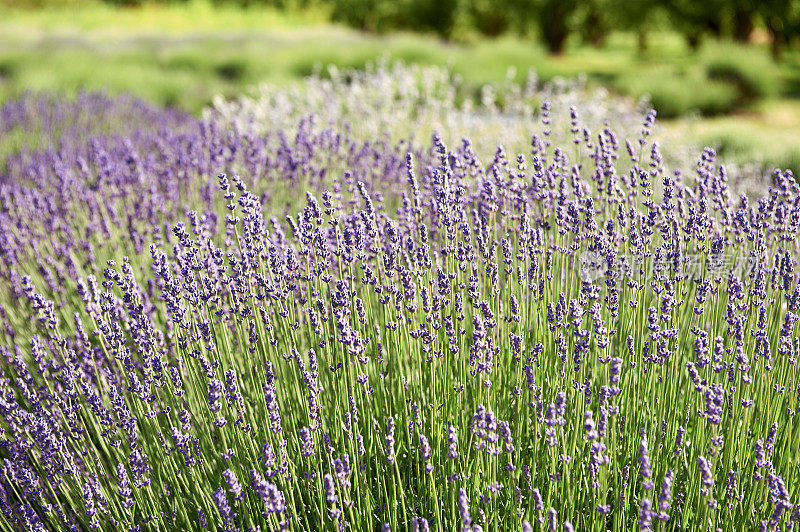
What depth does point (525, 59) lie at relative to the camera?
1473 centimetres

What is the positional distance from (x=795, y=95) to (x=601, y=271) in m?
14.5

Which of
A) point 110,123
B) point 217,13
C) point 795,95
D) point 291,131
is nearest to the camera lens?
point 291,131

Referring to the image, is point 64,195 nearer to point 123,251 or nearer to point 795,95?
point 123,251

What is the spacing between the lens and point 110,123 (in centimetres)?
831

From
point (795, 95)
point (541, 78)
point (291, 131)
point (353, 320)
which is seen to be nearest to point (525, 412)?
point (353, 320)

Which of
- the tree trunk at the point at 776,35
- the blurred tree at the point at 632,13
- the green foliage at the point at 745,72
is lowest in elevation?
the green foliage at the point at 745,72

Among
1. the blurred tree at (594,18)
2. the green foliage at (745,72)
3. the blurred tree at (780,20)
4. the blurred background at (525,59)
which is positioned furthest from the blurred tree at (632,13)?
the green foliage at (745,72)

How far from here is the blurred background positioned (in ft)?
36.3

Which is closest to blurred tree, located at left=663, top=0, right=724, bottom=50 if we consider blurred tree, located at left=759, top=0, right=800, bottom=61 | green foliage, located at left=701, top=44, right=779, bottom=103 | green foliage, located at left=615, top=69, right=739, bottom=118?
blurred tree, located at left=759, top=0, right=800, bottom=61

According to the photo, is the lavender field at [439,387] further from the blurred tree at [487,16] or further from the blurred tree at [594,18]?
the blurred tree at [487,16]

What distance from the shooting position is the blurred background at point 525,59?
11.1m

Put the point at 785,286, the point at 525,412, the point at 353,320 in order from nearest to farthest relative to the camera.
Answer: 1. the point at 785,286
2. the point at 525,412
3. the point at 353,320

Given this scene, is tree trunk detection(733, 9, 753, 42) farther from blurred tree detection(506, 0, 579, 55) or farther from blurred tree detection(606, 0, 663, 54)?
blurred tree detection(506, 0, 579, 55)

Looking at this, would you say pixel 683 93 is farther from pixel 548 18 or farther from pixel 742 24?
Answer: pixel 548 18
